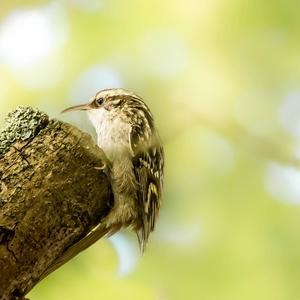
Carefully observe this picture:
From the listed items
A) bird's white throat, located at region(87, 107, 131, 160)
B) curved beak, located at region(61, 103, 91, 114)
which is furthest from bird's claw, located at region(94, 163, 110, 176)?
curved beak, located at region(61, 103, 91, 114)

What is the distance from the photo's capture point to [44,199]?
49.4 inches

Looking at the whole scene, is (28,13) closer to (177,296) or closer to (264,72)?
(264,72)

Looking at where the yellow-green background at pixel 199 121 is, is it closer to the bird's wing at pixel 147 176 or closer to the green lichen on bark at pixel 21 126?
the bird's wing at pixel 147 176

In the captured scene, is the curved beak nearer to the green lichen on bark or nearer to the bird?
the bird

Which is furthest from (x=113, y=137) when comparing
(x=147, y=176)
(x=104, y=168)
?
(x=104, y=168)

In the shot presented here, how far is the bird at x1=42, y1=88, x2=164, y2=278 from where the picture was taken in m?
1.51

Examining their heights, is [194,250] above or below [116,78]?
below

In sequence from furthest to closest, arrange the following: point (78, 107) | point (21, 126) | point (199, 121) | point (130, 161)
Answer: point (78, 107), point (130, 161), point (21, 126), point (199, 121)

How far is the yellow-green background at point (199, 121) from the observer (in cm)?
131

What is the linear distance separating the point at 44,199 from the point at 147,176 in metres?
0.46

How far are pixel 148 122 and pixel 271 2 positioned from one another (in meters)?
0.54

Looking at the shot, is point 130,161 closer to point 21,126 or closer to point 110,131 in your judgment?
point 110,131

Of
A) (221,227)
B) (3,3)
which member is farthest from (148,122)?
(3,3)

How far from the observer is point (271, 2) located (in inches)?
51.4
